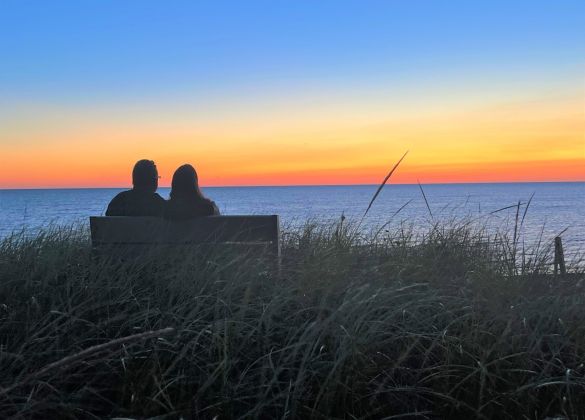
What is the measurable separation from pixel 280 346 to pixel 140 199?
153 inches

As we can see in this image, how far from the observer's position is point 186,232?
5012 millimetres

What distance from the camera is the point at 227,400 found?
2.48 metres

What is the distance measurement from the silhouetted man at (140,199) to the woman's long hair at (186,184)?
19.8 inches

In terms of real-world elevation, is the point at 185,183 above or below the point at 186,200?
above

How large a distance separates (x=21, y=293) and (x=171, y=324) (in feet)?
3.77

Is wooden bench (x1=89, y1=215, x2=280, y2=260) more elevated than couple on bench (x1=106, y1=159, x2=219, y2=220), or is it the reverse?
couple on bench (x1=106, y1=159, x2=219, y2=220)

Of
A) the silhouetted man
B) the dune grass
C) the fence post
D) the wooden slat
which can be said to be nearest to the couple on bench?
the silhouetted man

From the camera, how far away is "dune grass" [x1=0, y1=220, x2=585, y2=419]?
2529 mm

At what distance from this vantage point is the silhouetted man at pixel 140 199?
6.23 m

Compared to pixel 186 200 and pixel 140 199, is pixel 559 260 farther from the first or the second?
pixel 140 199

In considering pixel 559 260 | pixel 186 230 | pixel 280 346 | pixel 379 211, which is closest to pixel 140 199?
pixel 186 230

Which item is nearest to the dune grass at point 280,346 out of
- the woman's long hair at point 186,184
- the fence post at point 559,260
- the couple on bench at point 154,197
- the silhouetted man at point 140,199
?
the fence post at point 559,260

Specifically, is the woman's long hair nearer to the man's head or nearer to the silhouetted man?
the silhouetted man

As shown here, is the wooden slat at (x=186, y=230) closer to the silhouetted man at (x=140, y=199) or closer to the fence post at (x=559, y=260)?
the silhouetted man at (x=140, y=199)
